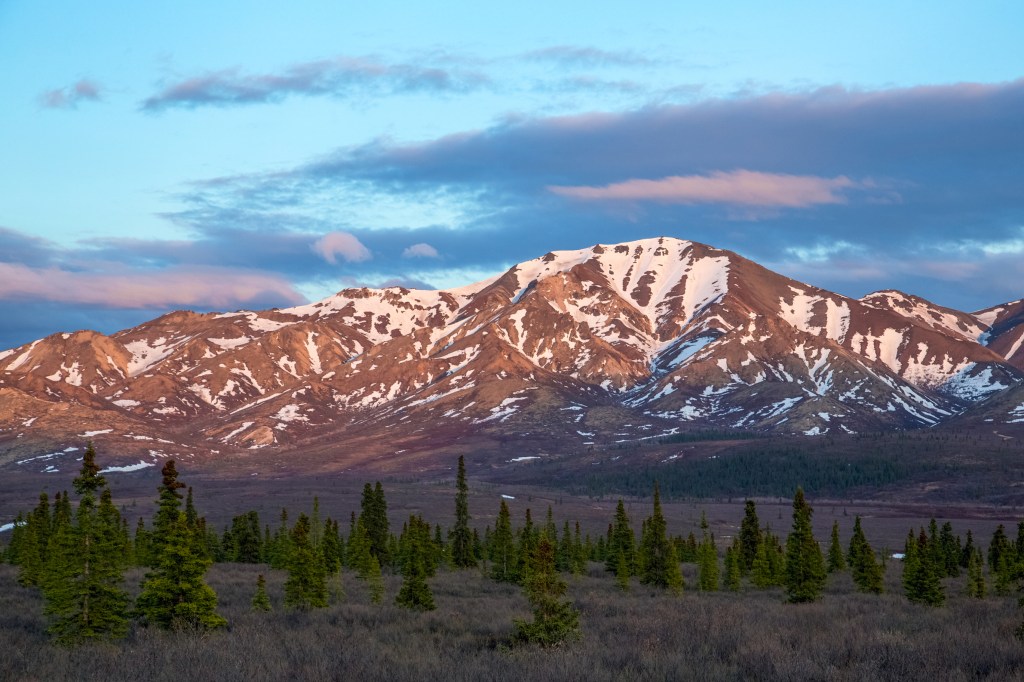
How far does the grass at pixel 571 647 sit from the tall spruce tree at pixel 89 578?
1.00 m

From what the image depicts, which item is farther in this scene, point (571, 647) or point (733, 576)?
point (733, 576)

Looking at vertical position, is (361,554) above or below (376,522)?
below

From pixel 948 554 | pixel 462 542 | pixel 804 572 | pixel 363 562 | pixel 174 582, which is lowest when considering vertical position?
pixel 948 554

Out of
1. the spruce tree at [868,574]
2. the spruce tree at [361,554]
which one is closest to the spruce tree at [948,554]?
the spruce tree at [868,574]

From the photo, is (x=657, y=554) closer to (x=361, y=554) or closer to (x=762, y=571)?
(x=762, y=571)

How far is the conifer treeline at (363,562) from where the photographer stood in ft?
87.1

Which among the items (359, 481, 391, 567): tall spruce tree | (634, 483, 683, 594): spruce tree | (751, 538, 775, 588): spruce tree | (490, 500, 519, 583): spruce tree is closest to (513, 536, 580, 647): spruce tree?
(490, 500, 519, 583): spruce tree

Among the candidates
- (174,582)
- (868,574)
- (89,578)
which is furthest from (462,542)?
(89,578)

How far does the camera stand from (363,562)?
52750mm

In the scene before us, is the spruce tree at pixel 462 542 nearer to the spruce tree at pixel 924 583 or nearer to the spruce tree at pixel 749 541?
the spruce tree at pixel 749 541

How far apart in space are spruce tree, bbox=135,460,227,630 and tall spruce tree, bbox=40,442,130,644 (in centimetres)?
95

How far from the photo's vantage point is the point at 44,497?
5900cm

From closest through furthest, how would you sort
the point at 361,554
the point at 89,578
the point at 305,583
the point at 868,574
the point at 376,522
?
1. the point at 89,578
2. the point at 305,583
3. the point at 868,574
4. the point at 361,554
5. the point at 376,522

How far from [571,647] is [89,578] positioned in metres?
14.2
